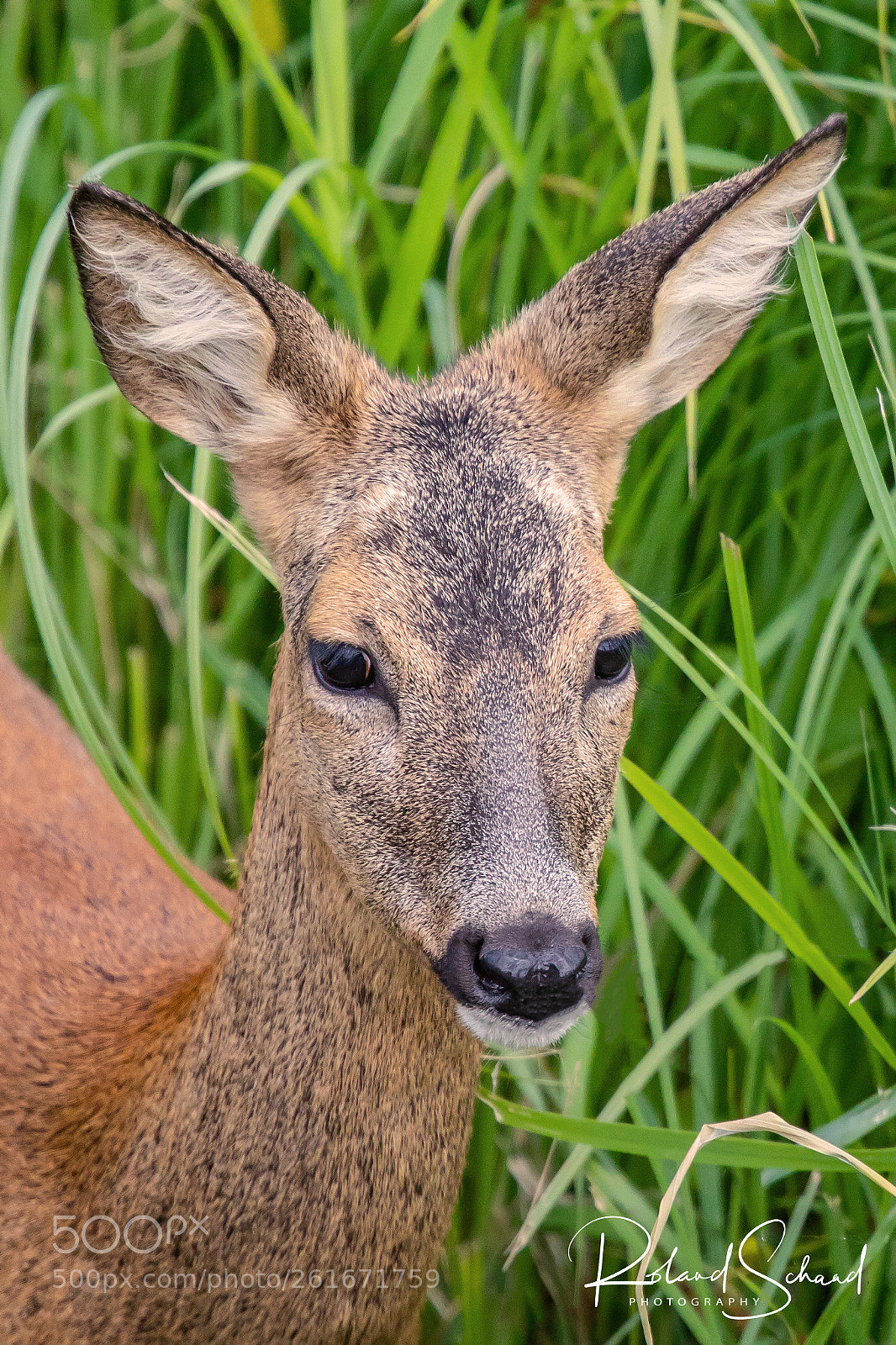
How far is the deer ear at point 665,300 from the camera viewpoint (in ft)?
7.70

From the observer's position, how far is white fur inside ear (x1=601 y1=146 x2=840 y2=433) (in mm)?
2369

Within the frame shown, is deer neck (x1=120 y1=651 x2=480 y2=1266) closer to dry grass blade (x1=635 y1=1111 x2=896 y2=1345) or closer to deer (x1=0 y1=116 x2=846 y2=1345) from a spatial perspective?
deer (x1=0 y1=116 x2=846 y2=1345)

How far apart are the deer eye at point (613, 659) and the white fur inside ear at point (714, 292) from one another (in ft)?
1.75

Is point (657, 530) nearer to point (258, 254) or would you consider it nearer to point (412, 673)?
point (258, 254)

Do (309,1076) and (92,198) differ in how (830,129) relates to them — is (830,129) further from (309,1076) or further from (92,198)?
(309,1076)

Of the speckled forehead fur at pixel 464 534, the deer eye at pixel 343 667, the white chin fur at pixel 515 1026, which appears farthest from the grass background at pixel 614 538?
the deer eye at pixel 343 667

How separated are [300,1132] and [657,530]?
159 cm

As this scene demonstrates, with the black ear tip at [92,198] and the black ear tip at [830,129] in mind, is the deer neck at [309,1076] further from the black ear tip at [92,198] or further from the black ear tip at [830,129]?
the black ear tip at [830,129]

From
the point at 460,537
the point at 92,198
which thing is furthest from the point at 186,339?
the point at 460,537

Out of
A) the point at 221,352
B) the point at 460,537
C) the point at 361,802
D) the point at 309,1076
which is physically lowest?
the point at 309,1076

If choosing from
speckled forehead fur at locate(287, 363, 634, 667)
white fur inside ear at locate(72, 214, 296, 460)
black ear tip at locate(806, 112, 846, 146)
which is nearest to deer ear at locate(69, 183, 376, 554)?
white fur inside ear at locate(72, 214, 296, 460)

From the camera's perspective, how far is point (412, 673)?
208 centimetres

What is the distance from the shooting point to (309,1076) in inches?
87.9

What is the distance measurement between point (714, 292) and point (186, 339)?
0.93 meters
